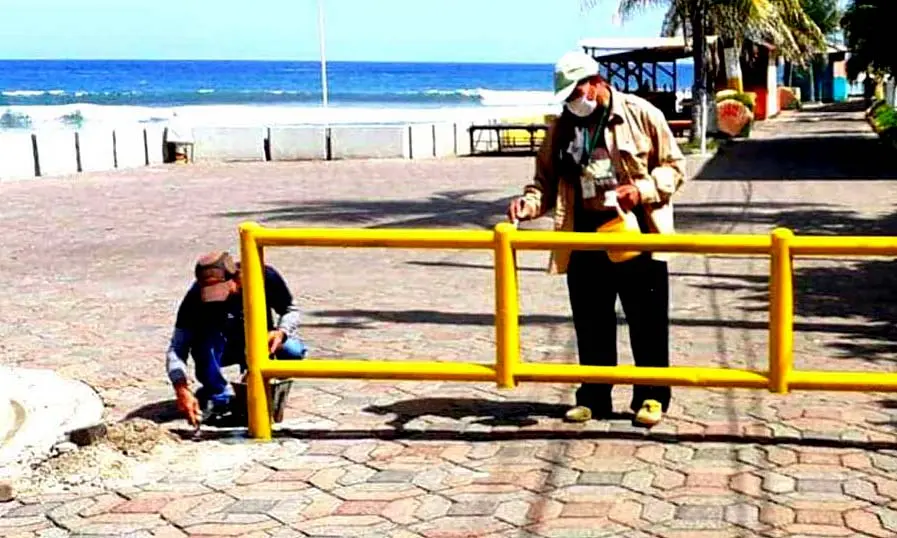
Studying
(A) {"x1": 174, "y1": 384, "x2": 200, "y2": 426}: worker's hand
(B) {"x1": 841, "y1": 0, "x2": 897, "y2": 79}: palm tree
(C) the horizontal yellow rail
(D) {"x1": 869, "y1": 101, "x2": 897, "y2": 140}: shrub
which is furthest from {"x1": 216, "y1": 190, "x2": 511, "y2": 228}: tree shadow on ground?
(D) {"x1": 869, "y1": 101, "x2": 897, "y2": 140}: shrub

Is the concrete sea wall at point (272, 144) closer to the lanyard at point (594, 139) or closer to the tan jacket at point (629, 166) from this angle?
the tan jacket at point (629, 166)

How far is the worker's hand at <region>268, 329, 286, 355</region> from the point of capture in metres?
6.17

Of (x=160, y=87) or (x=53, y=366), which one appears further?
(x=160, y=87)

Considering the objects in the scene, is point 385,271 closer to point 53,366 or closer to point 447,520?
point 53,366

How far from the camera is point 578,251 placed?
6.09 metres

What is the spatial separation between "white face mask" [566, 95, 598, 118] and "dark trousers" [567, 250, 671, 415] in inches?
24.9

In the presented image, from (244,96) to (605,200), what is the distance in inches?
3297

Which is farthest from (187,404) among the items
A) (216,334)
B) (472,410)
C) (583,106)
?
(583,106)

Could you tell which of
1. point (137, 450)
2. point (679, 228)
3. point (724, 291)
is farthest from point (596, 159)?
point (679, 228)

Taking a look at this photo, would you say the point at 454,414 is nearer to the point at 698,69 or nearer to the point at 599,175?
the point at 599,175

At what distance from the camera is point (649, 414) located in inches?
244

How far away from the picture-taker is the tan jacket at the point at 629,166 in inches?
233

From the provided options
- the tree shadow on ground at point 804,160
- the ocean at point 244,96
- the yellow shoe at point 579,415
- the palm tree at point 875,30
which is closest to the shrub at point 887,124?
the tree shadow on ground at point 804,160

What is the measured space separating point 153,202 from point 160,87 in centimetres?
8650
